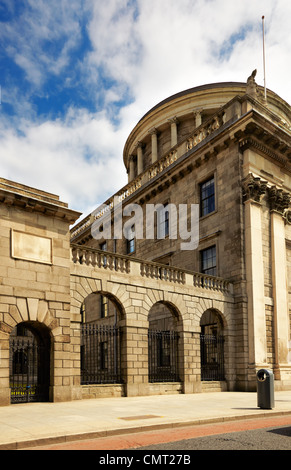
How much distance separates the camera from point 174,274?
2170cm

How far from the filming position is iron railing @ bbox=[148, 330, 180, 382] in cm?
2081

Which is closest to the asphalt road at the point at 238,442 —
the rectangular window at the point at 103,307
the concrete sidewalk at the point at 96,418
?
the concrete sidewalk at the point at 96,418

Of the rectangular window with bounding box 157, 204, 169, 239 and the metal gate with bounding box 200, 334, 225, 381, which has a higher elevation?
the rectangular window with bounding box 157, 204, 169, 239

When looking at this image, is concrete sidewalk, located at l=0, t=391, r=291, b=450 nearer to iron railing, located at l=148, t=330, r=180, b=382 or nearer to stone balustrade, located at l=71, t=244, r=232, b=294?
stone balustrade, located at l=71, t=244, r=232, b=294

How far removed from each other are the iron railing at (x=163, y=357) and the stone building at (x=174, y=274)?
9cm

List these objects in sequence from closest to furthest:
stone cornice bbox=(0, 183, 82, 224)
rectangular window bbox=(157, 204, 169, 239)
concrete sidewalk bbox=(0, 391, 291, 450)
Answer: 1. concrete sidewalk bbox=(0, 391, 291, 450)
2. stone cornice bbox=(0, 183, 82, 224)
3. rectangular window bbox=(157, 204, 169, 239)

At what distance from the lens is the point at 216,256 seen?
2505 centimetres

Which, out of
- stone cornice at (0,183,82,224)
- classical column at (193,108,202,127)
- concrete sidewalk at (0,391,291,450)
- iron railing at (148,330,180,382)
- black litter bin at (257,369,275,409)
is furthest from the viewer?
classical column at (193,108,202,127)

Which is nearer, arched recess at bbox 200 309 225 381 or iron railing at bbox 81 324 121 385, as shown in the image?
iron railing at bbox 81 324 121 385

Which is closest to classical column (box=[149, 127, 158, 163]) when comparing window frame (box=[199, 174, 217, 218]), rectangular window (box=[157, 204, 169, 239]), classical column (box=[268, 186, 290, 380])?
rectangular window (box=[157, 204, 169, 239])

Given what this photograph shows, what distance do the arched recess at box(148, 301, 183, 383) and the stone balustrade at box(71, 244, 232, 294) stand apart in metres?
1.37

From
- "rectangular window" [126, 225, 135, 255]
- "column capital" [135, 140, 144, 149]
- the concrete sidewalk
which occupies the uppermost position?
"column capital" [135, 140, 144, 149]

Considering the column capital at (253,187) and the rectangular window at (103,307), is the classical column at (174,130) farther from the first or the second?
the column capital at (253,187)

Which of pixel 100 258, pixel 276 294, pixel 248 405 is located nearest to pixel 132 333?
pixel 100 258
